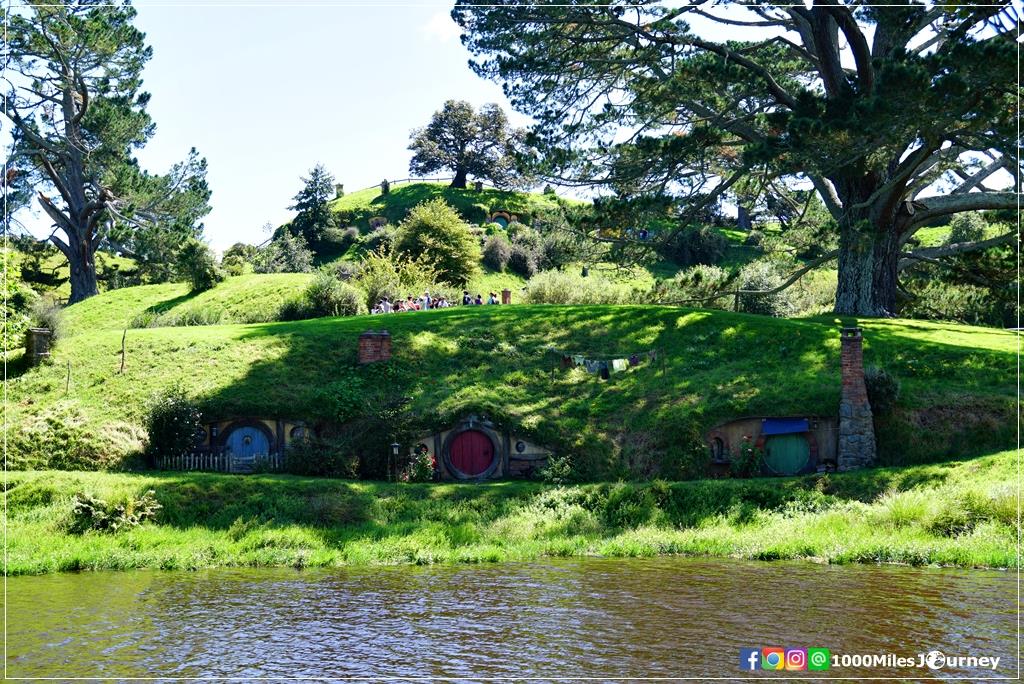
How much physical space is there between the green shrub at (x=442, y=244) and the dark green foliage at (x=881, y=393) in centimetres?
3600

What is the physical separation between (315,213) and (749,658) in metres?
76.8

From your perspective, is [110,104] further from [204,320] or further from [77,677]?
[77,677]

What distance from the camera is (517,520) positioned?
27750mm

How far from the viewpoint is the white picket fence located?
31.1m

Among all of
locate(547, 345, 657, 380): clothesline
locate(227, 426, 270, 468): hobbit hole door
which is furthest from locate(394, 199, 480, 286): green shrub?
locate(227, 426, 270, 468): hobbit hole door

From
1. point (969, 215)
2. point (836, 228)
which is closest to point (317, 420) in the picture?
point (836, 228)

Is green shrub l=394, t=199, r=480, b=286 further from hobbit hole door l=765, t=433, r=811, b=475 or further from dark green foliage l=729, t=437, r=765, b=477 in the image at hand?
hobbit hole door l=765, t=433, r=811, b=475

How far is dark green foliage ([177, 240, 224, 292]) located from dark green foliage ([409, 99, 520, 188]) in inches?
1813

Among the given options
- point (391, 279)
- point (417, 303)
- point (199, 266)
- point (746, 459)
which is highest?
point (199, 266)

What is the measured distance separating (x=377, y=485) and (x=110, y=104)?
42.6 meters

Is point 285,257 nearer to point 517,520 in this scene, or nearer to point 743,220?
point 743,220

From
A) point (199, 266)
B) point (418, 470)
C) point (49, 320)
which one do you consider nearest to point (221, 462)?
point (418, 470)

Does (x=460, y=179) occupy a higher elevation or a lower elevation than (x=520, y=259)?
higher

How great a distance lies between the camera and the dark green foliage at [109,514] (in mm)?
26078
